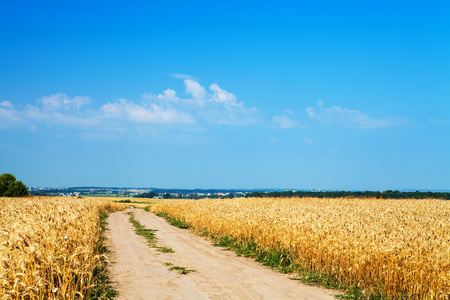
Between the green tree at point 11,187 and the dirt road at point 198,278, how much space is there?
60.4m

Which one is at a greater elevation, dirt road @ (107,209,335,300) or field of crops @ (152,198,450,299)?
field of crops @ (152,198,450,299)

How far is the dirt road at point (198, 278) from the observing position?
970 centimetres

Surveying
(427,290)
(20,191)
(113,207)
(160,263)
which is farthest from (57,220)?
(20,191)

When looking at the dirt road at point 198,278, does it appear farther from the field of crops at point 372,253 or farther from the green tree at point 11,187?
the green tree at point 11,187

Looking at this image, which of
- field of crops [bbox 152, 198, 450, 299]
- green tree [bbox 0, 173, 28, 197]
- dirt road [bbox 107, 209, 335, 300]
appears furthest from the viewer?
green tree [bbox 0, 173, 28, 197]

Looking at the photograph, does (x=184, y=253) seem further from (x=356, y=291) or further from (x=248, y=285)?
(x=356, y=291)

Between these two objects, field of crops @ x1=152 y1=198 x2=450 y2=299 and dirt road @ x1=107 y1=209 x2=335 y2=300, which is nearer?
field of crops @ x1=152 y1=198 x2=450 y2=299

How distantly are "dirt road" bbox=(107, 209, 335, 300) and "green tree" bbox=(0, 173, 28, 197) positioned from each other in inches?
2379

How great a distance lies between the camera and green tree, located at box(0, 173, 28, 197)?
6662 centimetres

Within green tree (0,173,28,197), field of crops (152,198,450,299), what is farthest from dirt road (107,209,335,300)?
green tree (0,173,28,197)

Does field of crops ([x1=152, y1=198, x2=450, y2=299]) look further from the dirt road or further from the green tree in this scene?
the green tree

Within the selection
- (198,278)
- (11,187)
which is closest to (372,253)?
(198,278)

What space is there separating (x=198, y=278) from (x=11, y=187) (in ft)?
226

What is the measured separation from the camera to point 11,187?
67.2 m
